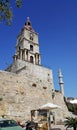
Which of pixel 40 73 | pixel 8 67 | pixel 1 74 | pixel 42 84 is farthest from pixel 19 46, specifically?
pixel 1 74

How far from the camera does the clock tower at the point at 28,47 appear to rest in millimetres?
41750

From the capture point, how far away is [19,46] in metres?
44.7

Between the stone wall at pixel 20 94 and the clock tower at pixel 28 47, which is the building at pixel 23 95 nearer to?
the stone wall at pixel 20 94

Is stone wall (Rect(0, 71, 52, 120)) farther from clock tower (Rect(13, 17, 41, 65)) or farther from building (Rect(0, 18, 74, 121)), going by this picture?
clock tower (Rect(13, 17, 41, 65))

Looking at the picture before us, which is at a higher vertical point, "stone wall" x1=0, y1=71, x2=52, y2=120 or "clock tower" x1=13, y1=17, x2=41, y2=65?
"clock tower" x1=13, y1=17, x2=41, y2=65

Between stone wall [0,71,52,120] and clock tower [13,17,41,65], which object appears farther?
clock tower [13,17,41,65]

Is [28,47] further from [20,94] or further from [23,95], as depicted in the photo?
[20,94]

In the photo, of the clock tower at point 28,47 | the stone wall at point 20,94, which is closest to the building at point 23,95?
the stone wall at point 20,94

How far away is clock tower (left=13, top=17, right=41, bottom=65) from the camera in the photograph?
4175 centimetres

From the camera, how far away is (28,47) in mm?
43000

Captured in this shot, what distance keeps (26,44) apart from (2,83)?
22615 mm

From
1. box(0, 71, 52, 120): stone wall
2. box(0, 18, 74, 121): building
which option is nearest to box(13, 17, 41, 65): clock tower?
box(0, 18, 74, 121): building

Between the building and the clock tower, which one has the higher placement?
the clock tower

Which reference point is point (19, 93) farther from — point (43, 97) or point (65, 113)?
point (65, 113)
